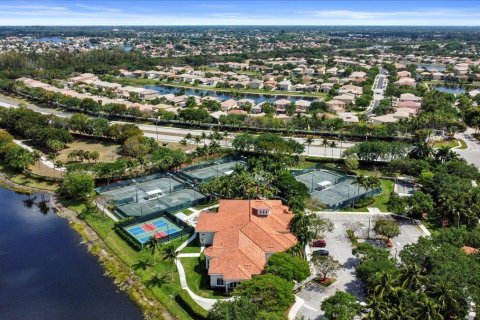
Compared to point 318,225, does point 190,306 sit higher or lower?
lower

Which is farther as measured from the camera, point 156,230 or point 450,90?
point 450,90

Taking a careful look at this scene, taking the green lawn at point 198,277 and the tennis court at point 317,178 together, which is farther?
the tennis court at point 317,178

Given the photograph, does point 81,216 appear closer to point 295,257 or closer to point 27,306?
point 27,306

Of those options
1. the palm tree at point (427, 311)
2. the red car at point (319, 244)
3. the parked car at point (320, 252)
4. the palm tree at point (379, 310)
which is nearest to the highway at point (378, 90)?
the red car at point (319, 244)

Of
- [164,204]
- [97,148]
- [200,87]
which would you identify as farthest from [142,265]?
[200,87]

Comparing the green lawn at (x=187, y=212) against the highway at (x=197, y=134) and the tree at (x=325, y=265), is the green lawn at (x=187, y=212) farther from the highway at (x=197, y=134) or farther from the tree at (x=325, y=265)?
the highway at (x=197, y=134)

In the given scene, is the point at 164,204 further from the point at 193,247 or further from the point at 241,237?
the point at 241,237
